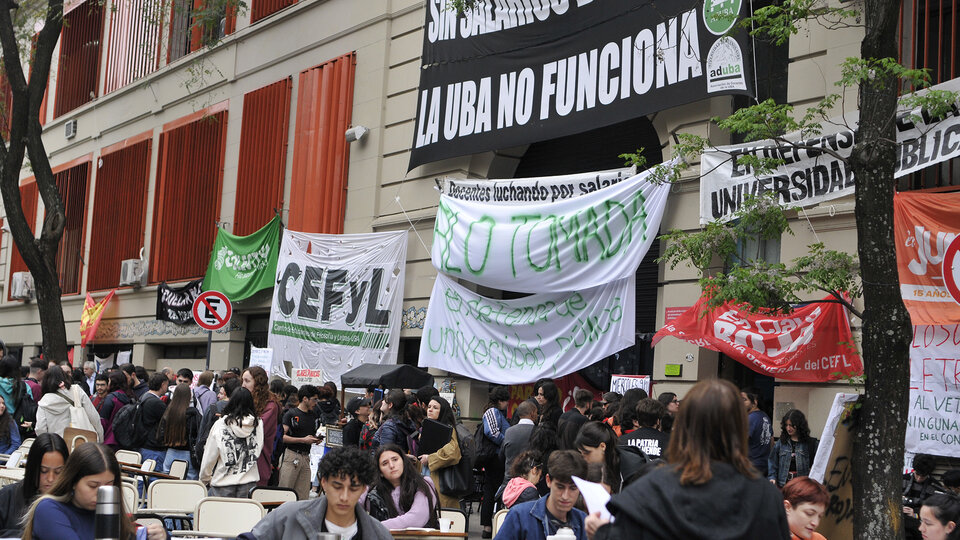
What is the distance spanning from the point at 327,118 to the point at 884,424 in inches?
607

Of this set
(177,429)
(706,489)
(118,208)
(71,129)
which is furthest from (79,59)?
(706,489)

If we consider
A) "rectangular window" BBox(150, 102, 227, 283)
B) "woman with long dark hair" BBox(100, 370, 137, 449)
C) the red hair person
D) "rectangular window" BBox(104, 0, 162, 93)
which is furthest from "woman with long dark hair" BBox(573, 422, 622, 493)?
"rectangular window" BBox(104, 0, 162, 93)

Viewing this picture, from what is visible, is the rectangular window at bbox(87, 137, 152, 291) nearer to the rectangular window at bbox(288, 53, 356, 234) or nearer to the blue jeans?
the rectangular window at bbox(288, 53, 356, 234)

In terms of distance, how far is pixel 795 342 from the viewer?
1116cm

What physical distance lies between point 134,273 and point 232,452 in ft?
62.1

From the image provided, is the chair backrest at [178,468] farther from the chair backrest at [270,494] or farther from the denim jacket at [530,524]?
the denim jacket at [530,524]

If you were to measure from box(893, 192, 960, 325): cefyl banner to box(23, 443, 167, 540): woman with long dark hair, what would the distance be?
25.2 feet

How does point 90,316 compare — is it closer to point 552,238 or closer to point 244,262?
point 244,262

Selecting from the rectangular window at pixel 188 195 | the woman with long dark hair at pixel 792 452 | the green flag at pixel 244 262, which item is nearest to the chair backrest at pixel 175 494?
the woman with long dark hair at pixel 792 452

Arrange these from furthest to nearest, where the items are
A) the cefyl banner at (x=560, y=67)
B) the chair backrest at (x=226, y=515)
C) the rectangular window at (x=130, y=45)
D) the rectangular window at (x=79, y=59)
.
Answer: the rectangular window at (x=79, y=59), the rectangular window at (x=130, y=45), the cefyl banner at (x=560, y=67), the chair backrest at (x=226, y=515)

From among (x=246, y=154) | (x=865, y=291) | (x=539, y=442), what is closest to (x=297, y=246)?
(x=246, y=154)

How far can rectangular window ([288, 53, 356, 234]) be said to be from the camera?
2108 centimetres

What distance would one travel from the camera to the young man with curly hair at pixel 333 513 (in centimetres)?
570

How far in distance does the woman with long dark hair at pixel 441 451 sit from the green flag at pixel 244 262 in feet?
36.4
